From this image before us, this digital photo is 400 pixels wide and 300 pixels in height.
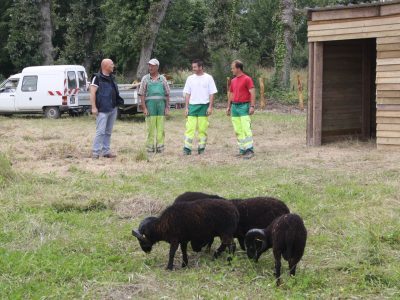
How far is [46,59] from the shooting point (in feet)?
113

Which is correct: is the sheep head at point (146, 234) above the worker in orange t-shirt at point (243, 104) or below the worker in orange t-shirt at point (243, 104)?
below

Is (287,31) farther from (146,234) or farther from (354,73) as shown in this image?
(146,234)

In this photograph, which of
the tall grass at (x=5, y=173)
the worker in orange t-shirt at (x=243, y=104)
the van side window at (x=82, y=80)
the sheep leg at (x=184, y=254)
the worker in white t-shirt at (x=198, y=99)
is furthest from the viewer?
the van side window at (x=82, y=80)

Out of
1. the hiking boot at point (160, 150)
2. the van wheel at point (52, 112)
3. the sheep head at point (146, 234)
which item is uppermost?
the van wheel at point (52, 112)

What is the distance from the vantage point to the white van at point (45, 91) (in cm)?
2366

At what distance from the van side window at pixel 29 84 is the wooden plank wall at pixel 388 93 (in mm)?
14525

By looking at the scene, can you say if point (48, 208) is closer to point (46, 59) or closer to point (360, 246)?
point (360, 246)

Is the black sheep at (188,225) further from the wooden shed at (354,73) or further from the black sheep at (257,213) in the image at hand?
the wooden shed at (354,73)

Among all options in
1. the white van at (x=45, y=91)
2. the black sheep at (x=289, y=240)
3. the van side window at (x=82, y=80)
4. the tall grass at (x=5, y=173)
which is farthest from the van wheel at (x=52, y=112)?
the black sheep at (x=289, y=240)

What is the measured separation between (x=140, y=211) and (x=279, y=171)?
3423mm

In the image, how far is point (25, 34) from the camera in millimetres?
34344

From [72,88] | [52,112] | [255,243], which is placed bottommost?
[255,243]

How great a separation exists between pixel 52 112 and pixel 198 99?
1262cm

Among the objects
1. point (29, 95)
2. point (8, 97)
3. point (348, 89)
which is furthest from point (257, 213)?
point (8, 97)
